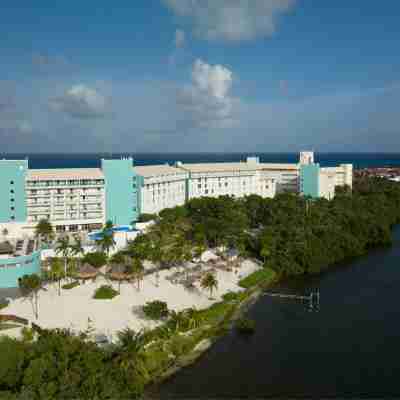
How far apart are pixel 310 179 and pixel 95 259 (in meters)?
37.9

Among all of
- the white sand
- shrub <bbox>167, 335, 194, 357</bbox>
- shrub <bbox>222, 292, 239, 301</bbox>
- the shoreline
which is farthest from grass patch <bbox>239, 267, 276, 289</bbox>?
shrub <bbox>167, 335, 194, 357</bbox>

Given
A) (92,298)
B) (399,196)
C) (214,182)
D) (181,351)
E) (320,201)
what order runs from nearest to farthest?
(181,351) < (92,298) < (320,201) < (214,182) < (399,196)

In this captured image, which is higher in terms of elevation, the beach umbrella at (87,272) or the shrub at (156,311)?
the beach umbrella at (87,272)

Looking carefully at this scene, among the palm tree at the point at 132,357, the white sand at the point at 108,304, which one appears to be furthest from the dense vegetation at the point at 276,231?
the palm tree at the point at 132,357

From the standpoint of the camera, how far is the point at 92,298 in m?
25.4

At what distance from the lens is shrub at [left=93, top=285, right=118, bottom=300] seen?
999 inches

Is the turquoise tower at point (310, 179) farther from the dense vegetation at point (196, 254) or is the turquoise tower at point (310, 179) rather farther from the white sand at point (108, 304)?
the white sand at point (108, 304)

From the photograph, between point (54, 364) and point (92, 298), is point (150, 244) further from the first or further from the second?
point (54, 364)

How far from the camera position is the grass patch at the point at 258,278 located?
1157 inches

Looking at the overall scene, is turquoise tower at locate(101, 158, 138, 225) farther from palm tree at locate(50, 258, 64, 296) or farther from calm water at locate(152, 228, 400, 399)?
calm water at locate(152, 228, 400, 399)

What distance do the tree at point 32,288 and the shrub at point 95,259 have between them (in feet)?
13.7

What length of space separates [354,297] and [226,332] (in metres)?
9.94

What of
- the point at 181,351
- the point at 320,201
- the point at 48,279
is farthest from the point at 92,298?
the point at 320,201

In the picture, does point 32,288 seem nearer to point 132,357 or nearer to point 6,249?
point 6,249
